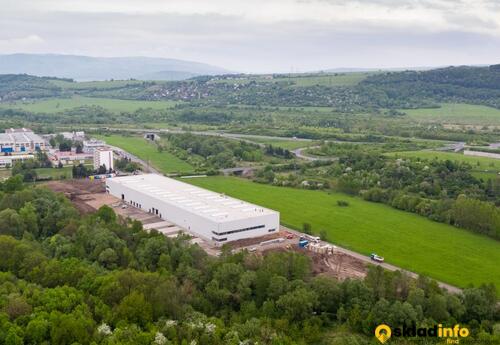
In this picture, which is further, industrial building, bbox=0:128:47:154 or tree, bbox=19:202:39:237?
industrial building, bbox=0:128:47:154

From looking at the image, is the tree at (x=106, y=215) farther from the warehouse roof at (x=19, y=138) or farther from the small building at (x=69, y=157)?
the warehouse roof at (x=19, y=138)

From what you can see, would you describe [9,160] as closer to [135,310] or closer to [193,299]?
[193,299]

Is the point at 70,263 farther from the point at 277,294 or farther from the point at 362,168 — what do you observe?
the point at 362,168

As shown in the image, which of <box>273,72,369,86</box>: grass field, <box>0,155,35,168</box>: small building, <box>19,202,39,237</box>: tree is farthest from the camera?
<box>273,72,369,86</box>: grass field

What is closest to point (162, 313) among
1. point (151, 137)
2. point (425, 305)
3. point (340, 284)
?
point (340, 284)

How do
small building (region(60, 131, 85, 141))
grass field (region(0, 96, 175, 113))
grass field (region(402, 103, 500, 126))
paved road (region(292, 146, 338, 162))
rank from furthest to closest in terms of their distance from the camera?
grass field (region(0, 96, 175, 113)) < grass field (region(402, 103, 500, 126)) < small building (region(60, 131, 85, 141)) < paved road (region(292, 146, 338, 162))

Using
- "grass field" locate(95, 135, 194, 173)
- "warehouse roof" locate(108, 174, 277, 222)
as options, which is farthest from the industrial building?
"warehouse roof" locate(108, 174, 277, 222)

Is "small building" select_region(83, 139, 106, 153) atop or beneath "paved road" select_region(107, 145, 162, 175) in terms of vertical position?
atop
